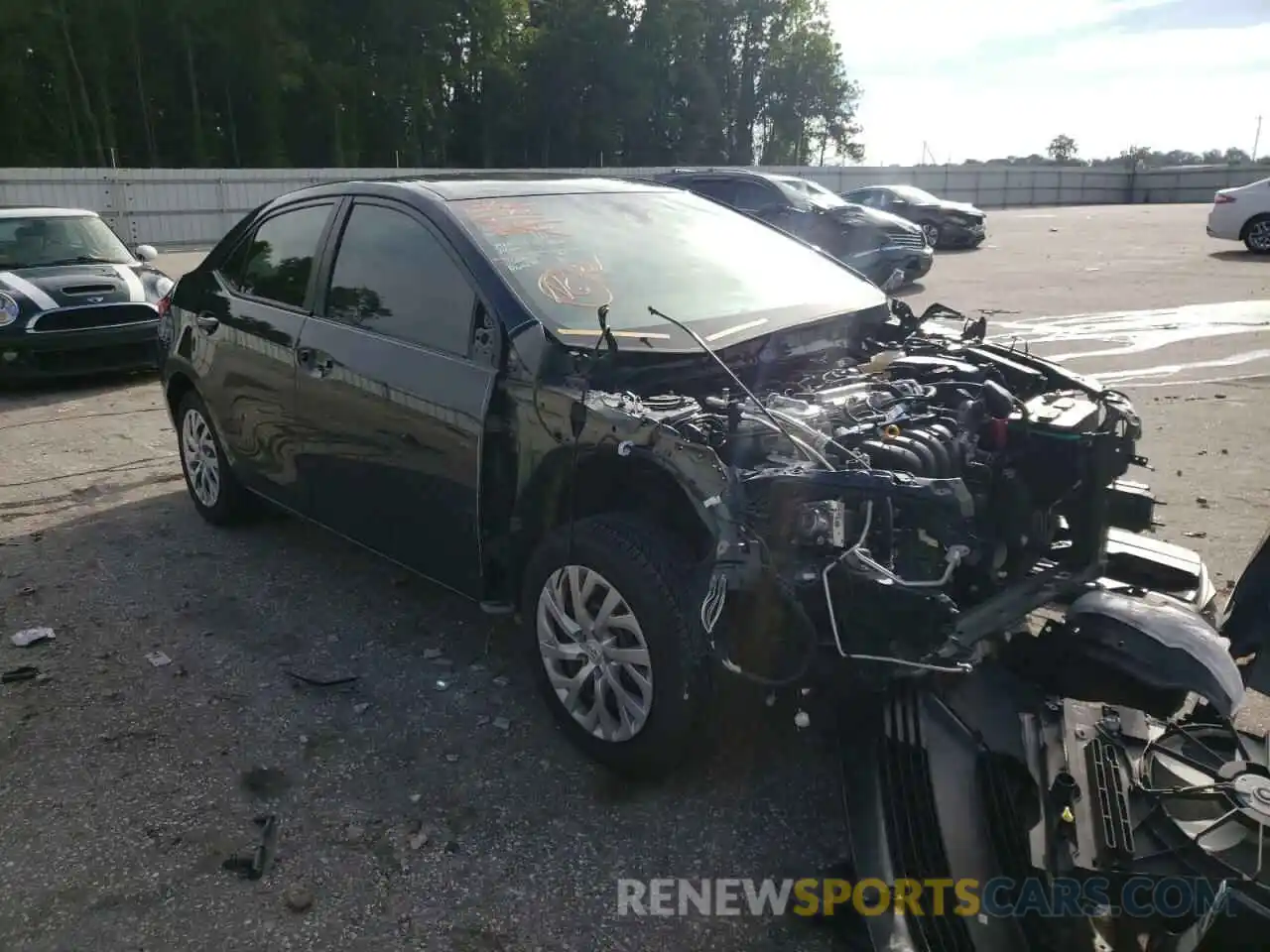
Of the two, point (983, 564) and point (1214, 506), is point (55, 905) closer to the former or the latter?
point (983, 564)

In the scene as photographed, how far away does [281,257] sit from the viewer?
4.69 metres

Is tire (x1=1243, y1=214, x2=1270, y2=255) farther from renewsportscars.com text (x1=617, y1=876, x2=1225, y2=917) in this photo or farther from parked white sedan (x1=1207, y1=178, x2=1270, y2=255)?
renewsportscars.com text (x1=617, y1=876, x2=1225, y2=917)

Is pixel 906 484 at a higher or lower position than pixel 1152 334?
higher

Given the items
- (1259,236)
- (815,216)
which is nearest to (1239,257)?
(1259,236)

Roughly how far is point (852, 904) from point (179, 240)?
25603 mm

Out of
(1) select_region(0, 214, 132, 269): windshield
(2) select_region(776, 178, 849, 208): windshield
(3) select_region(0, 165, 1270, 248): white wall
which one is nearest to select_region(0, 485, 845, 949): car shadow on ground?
(1) select_region(0, 214, 132, 269): windshield

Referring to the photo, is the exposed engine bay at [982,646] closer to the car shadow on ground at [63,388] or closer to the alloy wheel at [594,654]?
the alloy wheel at [594,654]

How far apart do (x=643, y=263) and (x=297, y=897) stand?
2502mm

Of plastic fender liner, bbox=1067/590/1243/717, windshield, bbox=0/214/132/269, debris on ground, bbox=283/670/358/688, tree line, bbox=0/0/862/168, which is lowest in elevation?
debris on ground, bbox=283/670/358/688

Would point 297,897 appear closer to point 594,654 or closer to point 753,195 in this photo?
point 594,654

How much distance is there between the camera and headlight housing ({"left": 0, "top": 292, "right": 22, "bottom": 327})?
8672 millimetres

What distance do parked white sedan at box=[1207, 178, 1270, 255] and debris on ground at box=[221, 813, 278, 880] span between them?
19.1 metres

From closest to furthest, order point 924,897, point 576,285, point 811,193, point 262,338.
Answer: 1. point 924,897
2. point 576,285
3. point 262,338
4. point 811,193

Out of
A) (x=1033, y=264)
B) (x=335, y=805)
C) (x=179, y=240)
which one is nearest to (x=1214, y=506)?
(x=335, y=805)
